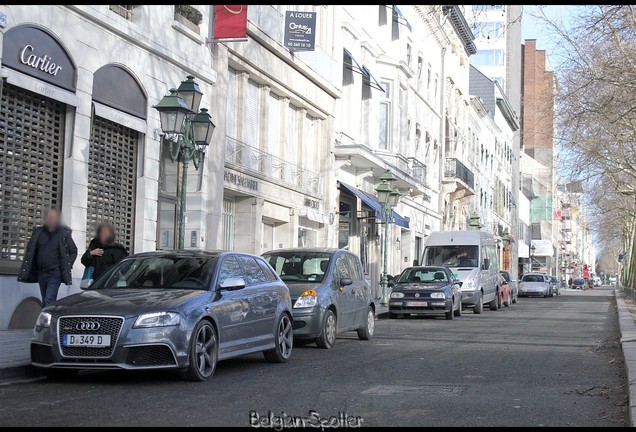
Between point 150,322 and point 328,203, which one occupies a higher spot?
point 328,203

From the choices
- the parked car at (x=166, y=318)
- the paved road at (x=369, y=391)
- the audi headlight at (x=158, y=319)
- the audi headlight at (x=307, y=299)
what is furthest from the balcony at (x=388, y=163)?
the audi headlight at (x=158, y=319)

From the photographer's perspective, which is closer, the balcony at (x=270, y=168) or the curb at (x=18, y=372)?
the curb at (x=18, y=372)

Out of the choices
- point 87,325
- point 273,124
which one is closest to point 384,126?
point 273,124

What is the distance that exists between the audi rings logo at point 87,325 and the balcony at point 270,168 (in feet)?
45.4

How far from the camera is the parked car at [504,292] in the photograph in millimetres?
36531

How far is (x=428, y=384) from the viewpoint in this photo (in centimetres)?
1035

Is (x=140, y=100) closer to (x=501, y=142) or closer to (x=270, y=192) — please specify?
(x=270, y=192)

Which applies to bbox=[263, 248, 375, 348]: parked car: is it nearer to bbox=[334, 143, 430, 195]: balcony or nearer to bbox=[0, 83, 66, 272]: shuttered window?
bbox=[0, 83, 66, 272]: shuttered window

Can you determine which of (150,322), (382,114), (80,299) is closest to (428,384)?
(150,322)

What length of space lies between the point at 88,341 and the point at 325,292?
578cm

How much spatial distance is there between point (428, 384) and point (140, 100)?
36.0 ft

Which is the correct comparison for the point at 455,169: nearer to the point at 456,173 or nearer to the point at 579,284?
the point at 456,173

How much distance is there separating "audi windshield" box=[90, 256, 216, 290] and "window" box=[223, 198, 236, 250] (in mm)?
13034

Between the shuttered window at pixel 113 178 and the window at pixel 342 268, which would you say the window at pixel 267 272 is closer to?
the window at pixel 342 268
